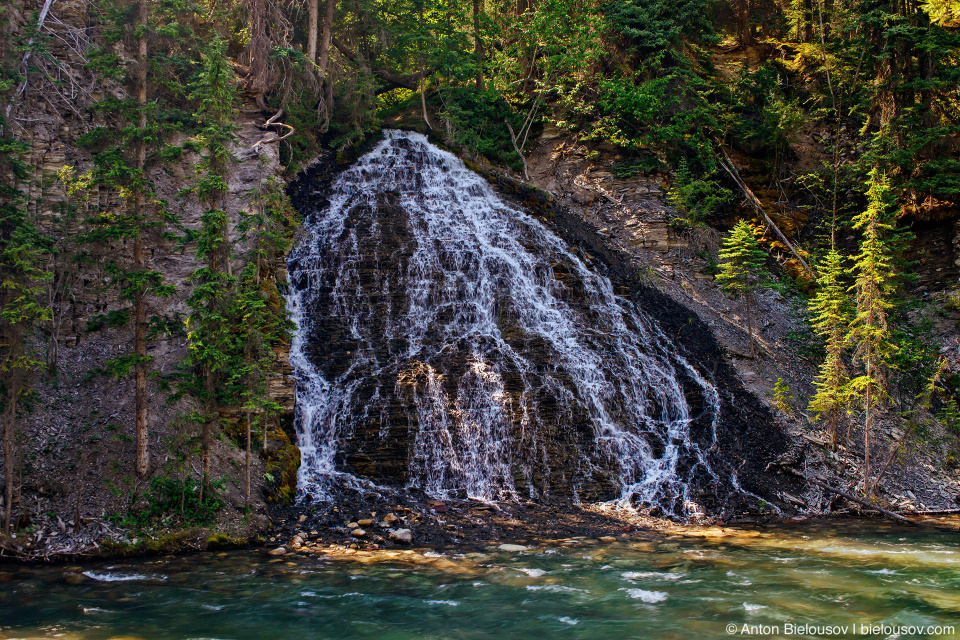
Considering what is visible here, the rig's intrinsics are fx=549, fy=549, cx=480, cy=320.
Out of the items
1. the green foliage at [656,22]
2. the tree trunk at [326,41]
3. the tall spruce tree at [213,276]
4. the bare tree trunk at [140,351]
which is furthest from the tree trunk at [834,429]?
the tree trunk at [326,41]

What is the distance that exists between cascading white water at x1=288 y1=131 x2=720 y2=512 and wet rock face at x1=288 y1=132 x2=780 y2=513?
0.04m

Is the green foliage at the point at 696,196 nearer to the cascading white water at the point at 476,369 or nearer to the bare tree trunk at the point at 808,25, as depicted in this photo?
the cascading white water at the point at 476,369

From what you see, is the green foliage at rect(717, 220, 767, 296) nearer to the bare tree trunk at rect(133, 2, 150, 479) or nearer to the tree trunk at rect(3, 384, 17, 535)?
the bare tree trunk at rect(133, 2, 150, 479)

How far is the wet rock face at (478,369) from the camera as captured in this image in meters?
13.7

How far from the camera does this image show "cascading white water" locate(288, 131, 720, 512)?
13.7 meters

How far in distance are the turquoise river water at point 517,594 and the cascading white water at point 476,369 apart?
3351 millimetres

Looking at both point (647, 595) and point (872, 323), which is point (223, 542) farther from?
point (872, 323)

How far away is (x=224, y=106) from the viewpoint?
1189 centimetres

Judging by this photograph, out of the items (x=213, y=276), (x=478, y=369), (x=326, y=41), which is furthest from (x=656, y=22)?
(x=213, y=276)

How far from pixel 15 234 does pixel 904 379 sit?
74.3 feet

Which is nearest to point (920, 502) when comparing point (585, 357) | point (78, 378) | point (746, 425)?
point (746, 425)

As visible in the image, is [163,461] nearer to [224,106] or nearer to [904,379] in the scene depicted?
[224,106]

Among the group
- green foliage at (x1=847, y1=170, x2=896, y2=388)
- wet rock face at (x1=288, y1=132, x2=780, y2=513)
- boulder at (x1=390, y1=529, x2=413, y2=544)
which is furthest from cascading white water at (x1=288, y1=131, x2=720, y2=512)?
green foliage at (x1=847, y1=170, x2=896, y2=388)

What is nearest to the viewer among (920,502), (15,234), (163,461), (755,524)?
(15,234)
